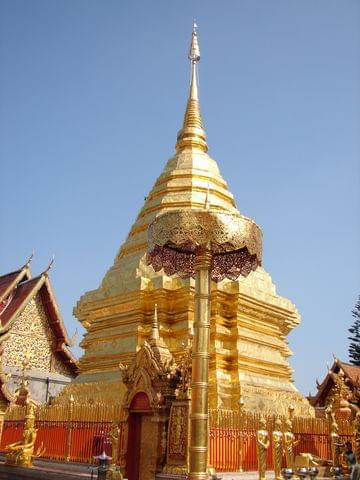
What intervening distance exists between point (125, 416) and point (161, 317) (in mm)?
3142

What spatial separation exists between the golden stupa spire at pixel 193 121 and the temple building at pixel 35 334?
29.2ft

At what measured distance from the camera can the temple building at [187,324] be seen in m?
11.7

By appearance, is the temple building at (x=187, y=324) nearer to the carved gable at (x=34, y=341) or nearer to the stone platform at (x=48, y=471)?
the stone platform at (x=48, y=471)

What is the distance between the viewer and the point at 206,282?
7715 mm

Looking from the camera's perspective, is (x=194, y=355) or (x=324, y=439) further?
(x=324, y=439)

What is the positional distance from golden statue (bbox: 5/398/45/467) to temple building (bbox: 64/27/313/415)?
3.76 feet

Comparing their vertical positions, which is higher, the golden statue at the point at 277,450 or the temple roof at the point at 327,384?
the temple roof at the point at 327,384

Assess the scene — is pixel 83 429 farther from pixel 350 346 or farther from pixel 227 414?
pixel 350 346

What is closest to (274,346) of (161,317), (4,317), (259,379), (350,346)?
(259,379)

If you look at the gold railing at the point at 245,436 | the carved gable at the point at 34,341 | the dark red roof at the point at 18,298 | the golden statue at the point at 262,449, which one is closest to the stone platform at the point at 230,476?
the gold railing at the point at 245,436

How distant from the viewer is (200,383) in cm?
731

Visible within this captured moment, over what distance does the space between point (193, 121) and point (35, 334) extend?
1046 cm

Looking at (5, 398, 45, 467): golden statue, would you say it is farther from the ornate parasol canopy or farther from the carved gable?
the carved gable

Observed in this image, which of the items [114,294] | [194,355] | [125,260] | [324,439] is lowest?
[324,439]
